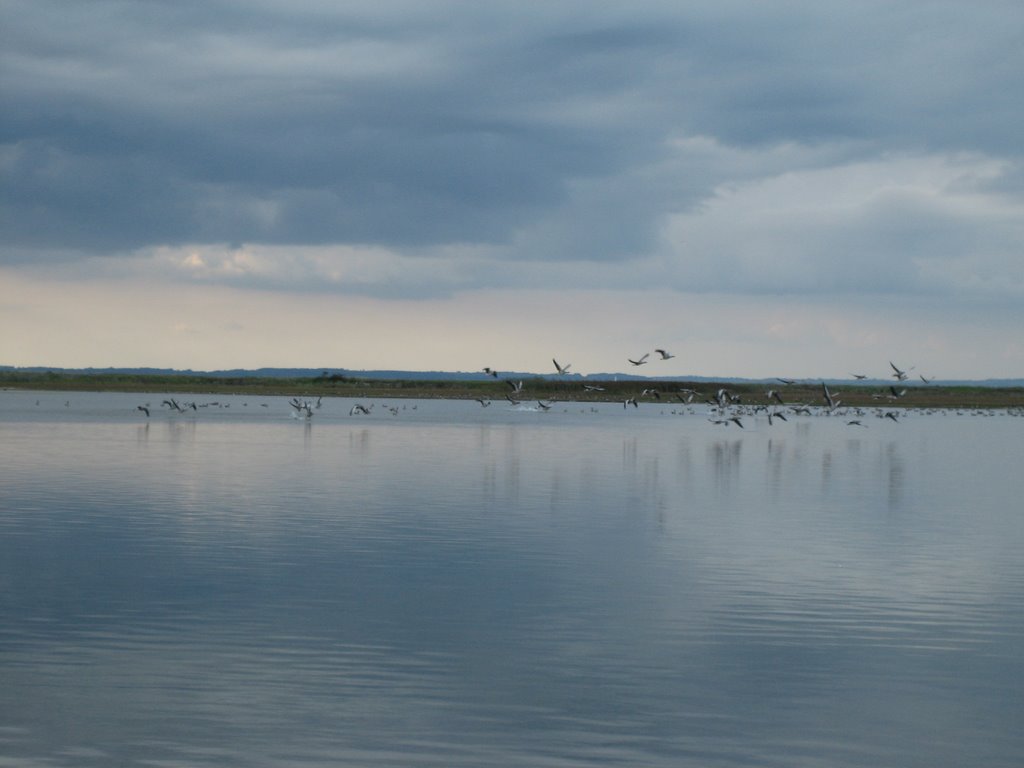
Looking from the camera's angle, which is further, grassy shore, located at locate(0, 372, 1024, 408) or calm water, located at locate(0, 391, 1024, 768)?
grassy shore, located at locate(0, 372, 1024, 408)

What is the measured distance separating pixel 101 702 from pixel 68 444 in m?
45.7

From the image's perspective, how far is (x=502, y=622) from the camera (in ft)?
63.2

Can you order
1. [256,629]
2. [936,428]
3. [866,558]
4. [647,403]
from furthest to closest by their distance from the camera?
[647,403]
[936,428]
[866,558]
[256,629]

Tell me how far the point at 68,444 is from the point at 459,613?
42.1 meters

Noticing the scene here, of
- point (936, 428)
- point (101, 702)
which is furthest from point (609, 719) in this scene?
point (936, 428)

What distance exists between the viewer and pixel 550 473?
46.7 metres

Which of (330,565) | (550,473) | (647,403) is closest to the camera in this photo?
(330,565)

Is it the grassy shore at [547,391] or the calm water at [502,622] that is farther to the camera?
the grassy shore at [547,391]

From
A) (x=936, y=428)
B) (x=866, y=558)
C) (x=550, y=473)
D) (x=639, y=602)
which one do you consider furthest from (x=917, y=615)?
(x=936, y=428)

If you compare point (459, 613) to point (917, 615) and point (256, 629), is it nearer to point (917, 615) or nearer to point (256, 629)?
point (256, 629)

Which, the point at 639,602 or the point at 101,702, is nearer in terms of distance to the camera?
the point at 101,702

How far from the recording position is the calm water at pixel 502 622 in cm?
1353

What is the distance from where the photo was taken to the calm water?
1353cm

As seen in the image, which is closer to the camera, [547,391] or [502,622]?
[502,622]
